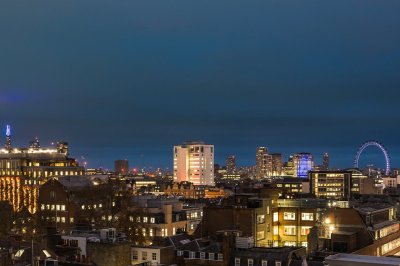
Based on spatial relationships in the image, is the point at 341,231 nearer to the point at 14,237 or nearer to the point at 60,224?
the point at 14,237

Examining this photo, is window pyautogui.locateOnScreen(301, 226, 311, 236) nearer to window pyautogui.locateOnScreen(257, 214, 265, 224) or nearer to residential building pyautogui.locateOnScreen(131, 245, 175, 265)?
window pyautogui.locateOnScreen(257, 214, 265, 224)

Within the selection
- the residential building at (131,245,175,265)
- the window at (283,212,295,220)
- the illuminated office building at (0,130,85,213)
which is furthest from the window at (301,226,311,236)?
the illuminated office building at (0,130,85,213)

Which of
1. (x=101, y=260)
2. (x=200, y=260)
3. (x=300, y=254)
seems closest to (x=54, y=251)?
(x=101, y=260)

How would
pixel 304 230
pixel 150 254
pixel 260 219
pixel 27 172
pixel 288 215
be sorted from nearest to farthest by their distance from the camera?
pixel 150 254 → pixel 260 219 → pixel 304 230 → pixel 288 215 → pixel 27 172

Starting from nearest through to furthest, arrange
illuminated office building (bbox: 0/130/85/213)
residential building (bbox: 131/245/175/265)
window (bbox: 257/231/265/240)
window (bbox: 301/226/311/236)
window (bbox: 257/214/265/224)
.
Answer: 1. residential building (bbox: 131/245/175/265)
2. window (bbox: 257/231/265/240)
3. window (bbox: 257/214/265/224)
4. window (bbox: 301/226/311/236)
5. illuminated office building (bbox: 0/130/85/213)

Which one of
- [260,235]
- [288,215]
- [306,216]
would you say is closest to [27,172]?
[288,215]

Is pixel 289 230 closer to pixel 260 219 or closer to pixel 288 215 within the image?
pixel 288 215

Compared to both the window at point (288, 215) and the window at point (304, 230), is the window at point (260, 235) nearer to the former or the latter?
the window at point (288, 215)

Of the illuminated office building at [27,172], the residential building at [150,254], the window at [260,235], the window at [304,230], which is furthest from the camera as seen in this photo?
the illuminated office building at [27,172]

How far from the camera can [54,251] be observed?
52625mm

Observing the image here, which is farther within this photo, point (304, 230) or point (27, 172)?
point (27, 172)

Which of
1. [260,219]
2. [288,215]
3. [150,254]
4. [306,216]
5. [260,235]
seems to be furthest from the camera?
[288,215]

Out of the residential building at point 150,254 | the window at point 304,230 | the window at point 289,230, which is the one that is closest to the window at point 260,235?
the window at point 289,230

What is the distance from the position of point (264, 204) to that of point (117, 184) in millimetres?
31173
